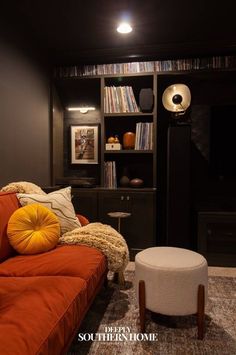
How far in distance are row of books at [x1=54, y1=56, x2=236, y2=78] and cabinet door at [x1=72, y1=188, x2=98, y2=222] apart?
55.5 inches

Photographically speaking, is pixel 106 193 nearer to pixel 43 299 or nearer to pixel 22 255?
pixel 22 255

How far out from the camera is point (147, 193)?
122 inches

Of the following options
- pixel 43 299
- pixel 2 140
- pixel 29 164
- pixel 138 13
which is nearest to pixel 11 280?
pixel 43 299

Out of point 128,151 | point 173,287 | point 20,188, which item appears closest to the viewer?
point 173,287

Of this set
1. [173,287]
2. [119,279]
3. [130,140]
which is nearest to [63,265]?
[173,287]

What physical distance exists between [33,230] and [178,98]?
208cm

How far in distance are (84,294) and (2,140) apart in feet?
5.03

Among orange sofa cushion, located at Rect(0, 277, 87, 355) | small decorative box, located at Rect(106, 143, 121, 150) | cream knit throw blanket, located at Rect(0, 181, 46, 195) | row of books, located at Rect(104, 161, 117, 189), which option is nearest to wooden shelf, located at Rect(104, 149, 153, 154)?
small decorative box, located at Rect(106, 143, 121, 150)

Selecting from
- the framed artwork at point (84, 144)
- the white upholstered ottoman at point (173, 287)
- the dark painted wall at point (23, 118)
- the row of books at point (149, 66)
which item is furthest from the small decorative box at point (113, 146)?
the white upholstered ottoman at point (173, 287)

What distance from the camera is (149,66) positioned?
10.7 ft

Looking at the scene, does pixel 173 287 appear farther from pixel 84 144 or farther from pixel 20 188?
pixel 84 144

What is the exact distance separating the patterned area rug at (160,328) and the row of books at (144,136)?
1.62 meters

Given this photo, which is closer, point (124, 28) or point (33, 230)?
point (33, 230)

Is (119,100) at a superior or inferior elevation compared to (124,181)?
superior
